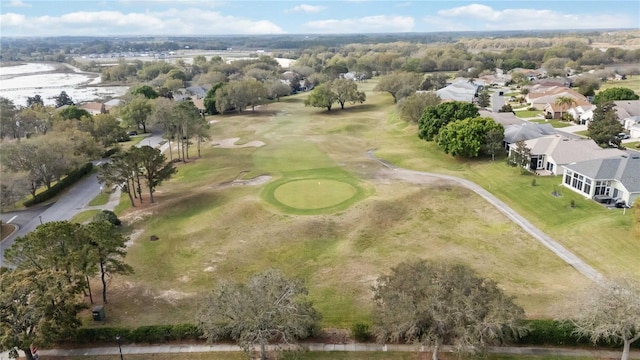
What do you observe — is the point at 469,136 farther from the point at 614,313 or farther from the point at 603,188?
the point at 614,313

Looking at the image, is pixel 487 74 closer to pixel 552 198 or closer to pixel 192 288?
pixel 552 198

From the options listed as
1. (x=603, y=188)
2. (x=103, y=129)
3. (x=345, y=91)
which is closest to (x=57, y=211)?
(x=103, y=129)

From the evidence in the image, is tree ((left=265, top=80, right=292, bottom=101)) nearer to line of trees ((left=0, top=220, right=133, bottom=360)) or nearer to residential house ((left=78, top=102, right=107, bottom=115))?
residential house ((left=78, top=102, right=107, bottom=115))

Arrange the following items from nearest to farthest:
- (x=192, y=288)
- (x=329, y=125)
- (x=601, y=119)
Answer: (x=192, y=288) → (x=601, y=119) → (x=329, y=125)

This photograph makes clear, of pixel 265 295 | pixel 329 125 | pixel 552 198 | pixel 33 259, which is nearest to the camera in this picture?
pixel 265 295

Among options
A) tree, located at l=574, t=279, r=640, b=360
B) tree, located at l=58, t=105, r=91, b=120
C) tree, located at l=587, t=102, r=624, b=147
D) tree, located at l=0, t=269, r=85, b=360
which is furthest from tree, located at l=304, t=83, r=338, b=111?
tree, located at l=574, t=279, r=640, b=360

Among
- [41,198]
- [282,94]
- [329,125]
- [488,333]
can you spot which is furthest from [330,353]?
[282,94]

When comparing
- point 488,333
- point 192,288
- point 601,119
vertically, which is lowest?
point 192,288
